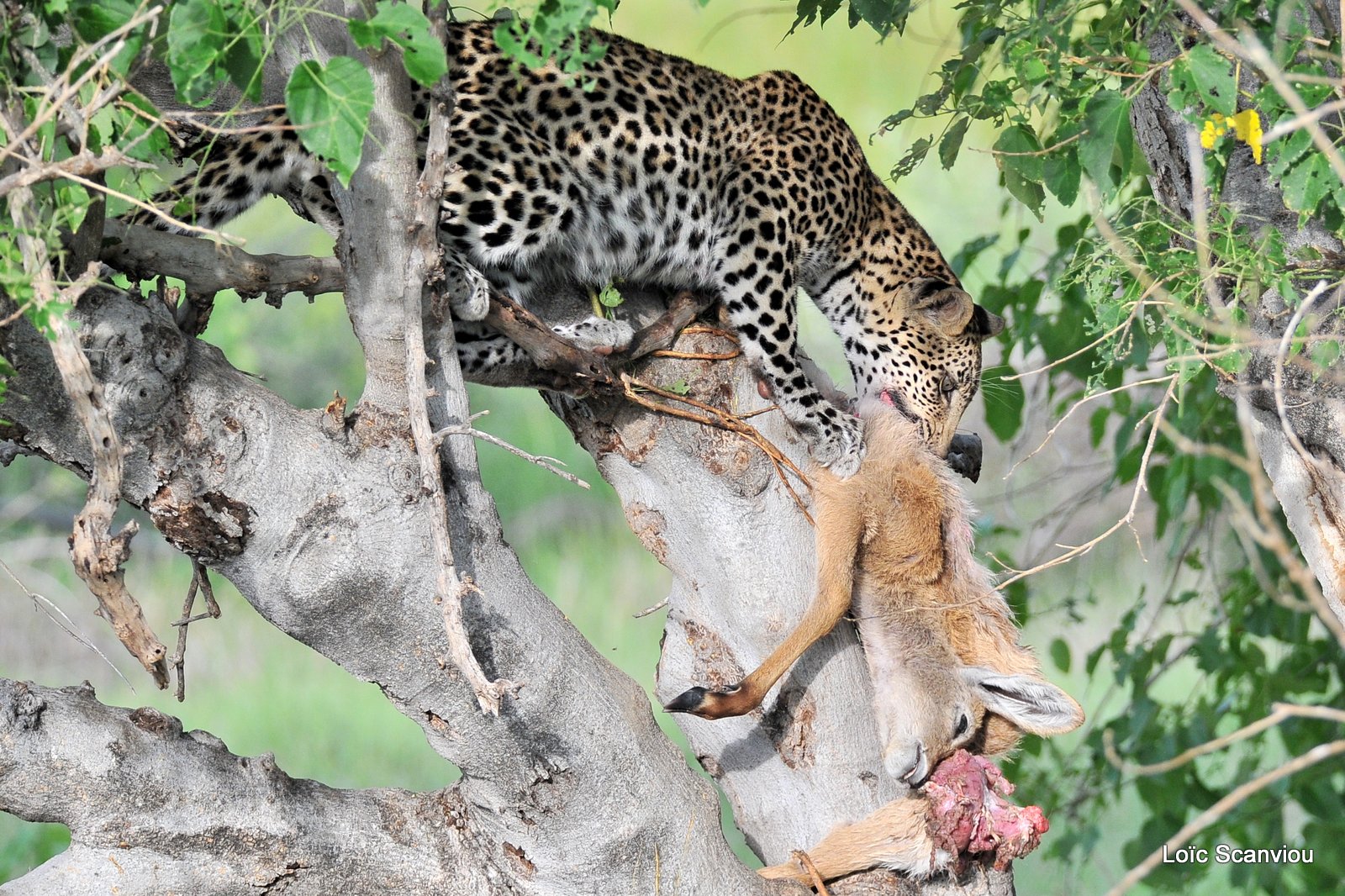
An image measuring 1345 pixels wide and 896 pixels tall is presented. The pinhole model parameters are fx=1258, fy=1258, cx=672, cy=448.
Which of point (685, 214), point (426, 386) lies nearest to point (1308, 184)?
point (426, 386)

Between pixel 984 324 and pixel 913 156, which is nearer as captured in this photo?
pixel 913 156

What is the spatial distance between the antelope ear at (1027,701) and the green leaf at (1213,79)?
47.1 inches

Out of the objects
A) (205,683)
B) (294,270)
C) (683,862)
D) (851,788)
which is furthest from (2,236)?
(205,683)

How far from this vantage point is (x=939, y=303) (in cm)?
358

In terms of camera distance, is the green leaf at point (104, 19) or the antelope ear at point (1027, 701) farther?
the antelope ear at point (1027, 701)

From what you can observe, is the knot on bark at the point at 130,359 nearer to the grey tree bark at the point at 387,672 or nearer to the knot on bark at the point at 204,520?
the grey tree bark at the point at 387,672

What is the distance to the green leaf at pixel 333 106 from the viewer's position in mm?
1604

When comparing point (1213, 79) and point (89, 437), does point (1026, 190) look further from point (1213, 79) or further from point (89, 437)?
point (89, 437)

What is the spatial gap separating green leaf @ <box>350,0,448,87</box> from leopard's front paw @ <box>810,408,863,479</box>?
1381mm

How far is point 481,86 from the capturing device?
2705 mm

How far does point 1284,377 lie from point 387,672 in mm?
1754

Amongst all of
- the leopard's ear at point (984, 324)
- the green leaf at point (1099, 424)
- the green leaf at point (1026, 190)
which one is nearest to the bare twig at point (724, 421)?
the green leaf at point (1026, 190)

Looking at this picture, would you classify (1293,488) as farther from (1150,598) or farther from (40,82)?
(1150,598)

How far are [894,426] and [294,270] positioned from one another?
140cm
